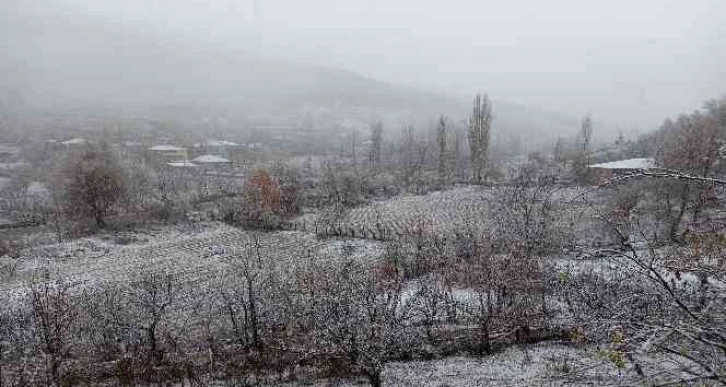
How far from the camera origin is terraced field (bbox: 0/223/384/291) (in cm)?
1947

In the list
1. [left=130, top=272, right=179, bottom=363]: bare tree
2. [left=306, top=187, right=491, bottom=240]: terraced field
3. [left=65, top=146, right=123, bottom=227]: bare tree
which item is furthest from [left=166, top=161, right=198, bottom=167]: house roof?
[left=130, top=272, right=179, bottom=363]: bare tree

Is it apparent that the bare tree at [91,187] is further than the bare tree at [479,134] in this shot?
No

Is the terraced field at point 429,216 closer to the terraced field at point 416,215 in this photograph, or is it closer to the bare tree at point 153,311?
the terraced field at point 416,215

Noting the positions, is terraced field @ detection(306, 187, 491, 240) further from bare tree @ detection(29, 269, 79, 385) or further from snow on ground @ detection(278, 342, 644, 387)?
bare tree @ detection(29, 269, 79, 385)

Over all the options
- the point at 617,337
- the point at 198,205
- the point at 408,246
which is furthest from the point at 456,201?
the point at 617,337

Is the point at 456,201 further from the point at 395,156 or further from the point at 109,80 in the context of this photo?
the point at 109,80

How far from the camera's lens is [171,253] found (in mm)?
21984

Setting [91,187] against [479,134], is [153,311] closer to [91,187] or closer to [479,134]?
[91,187]

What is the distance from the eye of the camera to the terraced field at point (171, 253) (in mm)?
19469

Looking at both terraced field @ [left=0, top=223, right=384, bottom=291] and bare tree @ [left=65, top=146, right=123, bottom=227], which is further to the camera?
bare tree @ [left=65, top=146, right=123, bottom=227]

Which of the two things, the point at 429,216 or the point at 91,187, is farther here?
the point at 429,216

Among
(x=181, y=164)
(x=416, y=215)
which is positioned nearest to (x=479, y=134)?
(x=416, y=215)

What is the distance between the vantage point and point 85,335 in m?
13.9

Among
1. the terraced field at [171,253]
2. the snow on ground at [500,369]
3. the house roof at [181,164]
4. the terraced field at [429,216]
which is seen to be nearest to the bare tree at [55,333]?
the snow on ground at [500,369]
